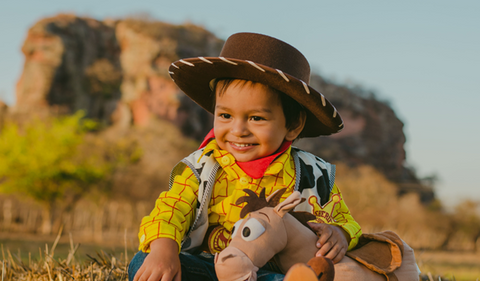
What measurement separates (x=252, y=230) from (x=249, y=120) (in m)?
0.61

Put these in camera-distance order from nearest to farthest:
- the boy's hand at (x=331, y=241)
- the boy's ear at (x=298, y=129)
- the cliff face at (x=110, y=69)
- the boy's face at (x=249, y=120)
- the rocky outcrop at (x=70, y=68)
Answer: the boy's hand at (x=331, y=241), the boy's face at (x=249, y=120), the boy's ear at (x=298, y=129), the rocky outcrop at (x=70, y=68), the cliff face at (x=110, y=69)

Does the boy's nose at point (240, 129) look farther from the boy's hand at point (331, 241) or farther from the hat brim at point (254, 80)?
the boy's hand at point (331, 241)

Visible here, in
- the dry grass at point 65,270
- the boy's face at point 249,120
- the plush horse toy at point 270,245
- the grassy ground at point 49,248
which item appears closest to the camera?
the plush horse toy at point 270,245

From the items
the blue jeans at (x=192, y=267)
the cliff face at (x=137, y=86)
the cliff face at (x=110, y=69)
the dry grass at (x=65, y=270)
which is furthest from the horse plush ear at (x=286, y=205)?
the cliff face at (x=110, y=69)

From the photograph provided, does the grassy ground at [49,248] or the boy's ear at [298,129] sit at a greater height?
the boy's ear at [298,129]

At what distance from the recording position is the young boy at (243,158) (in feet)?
5.70

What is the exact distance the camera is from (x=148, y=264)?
4.87 ft

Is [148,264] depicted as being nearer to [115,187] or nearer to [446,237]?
[115,187]

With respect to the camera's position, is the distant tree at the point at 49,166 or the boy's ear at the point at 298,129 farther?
the distant tree at the point at 49,166

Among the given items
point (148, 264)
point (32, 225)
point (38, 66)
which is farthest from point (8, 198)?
point (148, 264)

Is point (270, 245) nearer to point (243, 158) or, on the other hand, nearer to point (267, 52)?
point (243, 158)

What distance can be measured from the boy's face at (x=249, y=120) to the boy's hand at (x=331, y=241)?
47 cm

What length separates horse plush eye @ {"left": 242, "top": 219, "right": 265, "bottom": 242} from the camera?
4.54 ft

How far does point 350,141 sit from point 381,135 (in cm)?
337
